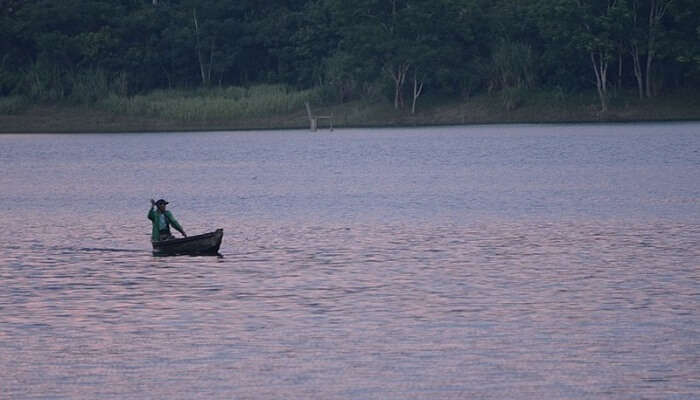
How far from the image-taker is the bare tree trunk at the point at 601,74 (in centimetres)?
11165

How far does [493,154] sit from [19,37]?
198ft

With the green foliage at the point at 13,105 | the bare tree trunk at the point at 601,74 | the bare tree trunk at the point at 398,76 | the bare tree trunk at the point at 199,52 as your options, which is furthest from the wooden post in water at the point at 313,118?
the green foliage at the point at 13,105

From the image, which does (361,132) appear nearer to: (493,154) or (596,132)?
(596,132)

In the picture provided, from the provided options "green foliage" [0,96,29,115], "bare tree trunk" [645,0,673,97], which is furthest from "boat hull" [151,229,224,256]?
"green foliage" [0,96,29,115]

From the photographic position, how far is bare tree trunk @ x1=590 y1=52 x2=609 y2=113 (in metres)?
112

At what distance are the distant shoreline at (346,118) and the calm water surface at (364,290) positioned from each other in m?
47.1

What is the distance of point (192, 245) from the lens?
124 feet

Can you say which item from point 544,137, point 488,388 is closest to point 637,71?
point 544,137

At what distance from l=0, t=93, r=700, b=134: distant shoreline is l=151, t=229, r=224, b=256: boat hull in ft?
269

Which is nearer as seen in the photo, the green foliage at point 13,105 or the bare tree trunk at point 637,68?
the bare tree trunk at point 637,68

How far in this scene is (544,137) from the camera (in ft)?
342

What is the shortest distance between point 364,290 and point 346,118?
9646 centimetres

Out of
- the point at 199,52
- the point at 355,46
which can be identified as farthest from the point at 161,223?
the point at 199,52

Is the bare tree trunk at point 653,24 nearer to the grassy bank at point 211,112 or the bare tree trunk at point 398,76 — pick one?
the grassy bank at point 211,112
